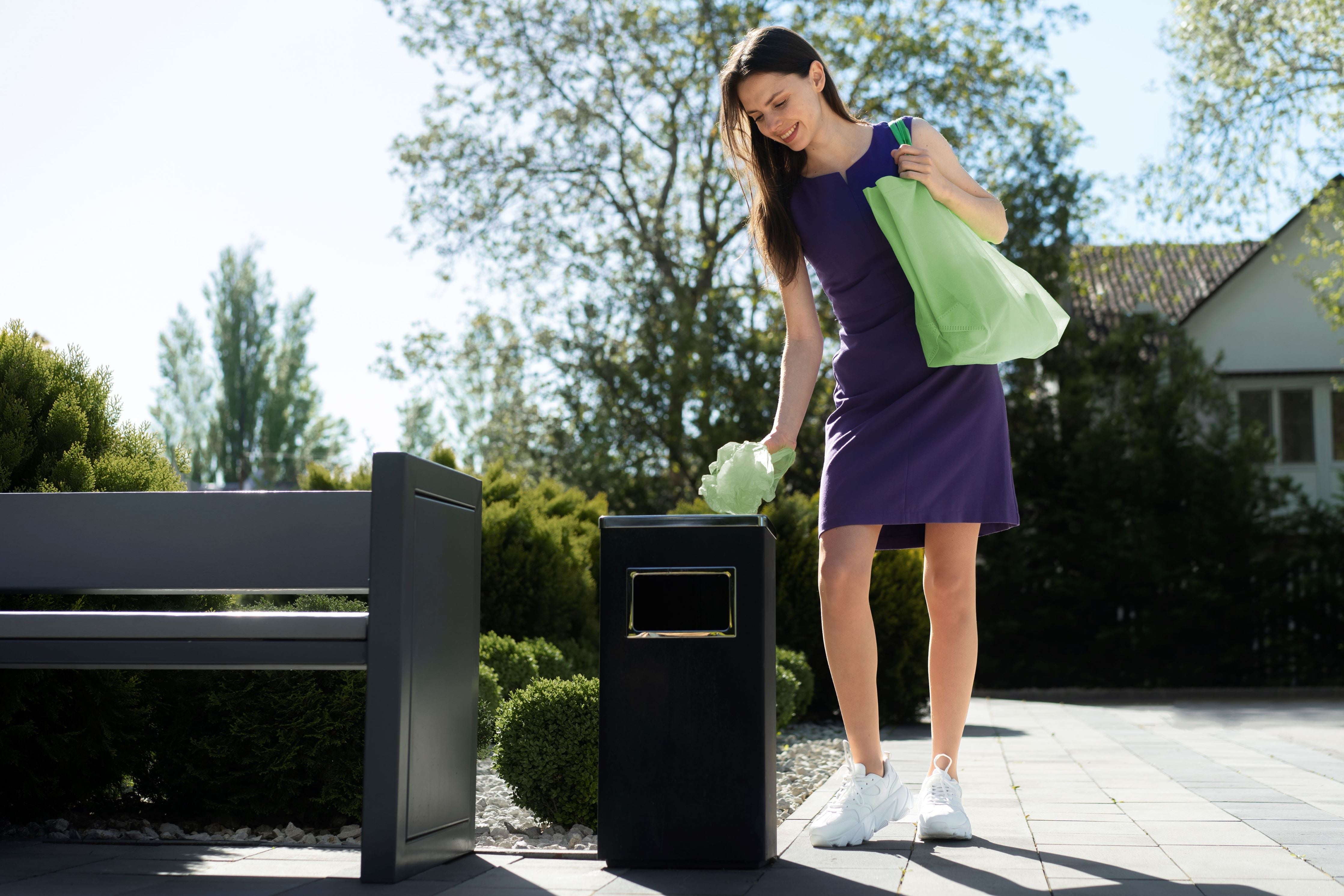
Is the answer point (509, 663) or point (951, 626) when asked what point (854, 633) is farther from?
point (509, 663)

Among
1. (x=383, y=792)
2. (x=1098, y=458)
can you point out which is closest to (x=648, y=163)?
(x=1098, y=458)

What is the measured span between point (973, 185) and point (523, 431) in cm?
1529

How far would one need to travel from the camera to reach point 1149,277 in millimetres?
21828

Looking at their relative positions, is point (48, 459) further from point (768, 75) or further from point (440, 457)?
point (440, 457)

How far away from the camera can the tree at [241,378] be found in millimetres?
37531

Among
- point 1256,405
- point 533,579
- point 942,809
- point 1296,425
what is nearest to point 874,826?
point 942,809

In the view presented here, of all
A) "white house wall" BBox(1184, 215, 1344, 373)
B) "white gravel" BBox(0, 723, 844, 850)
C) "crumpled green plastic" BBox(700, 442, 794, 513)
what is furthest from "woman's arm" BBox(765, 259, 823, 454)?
"white house wall" BBox(1184, 215, 1344, 373)

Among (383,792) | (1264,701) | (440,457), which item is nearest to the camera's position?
(383,792)

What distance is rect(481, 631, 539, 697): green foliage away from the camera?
17.8 feet

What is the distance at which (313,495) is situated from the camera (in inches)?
106

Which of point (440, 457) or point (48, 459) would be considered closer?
point (48, 459)

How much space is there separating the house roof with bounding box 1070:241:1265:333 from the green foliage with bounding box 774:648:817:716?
12703 mm

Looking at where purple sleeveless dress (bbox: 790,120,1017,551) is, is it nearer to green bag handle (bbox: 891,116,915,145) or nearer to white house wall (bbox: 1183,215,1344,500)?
green bag handle (bbox: 891,116,915,145)

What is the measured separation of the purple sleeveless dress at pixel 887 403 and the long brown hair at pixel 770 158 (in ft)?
0.15
